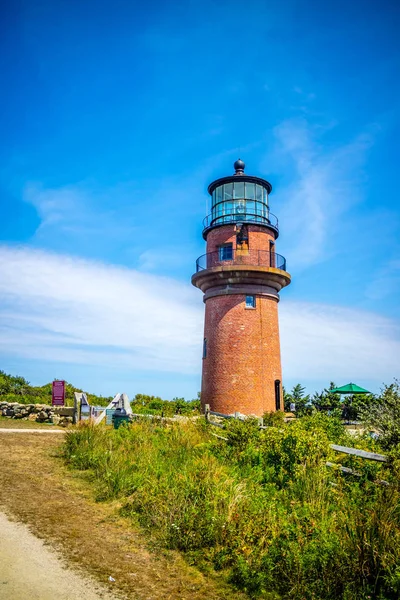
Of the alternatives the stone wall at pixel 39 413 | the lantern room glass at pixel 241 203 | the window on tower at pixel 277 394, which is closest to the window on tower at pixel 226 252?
the lantern room glass at pixel 241 203

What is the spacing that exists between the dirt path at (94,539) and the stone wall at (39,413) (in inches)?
437

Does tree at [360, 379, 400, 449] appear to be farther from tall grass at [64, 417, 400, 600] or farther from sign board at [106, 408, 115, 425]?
sign board at [106, 408, 115, 425]

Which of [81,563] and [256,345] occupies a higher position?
[256,345]

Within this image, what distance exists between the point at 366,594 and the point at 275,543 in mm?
1363

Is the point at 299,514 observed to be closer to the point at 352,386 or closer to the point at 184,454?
the point at 184,454

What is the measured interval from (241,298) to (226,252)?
2553 mm

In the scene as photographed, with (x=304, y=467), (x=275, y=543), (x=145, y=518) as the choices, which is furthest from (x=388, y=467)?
(x=145, y=518)

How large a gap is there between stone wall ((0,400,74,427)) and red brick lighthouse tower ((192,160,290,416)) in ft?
22.7

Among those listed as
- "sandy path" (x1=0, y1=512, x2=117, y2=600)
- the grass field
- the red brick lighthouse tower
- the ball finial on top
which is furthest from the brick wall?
"sandy path" (x1=0, y1=512, x2=117, y2=600)

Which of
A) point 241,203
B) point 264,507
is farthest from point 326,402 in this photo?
point 264,507

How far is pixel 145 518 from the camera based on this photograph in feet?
24.8

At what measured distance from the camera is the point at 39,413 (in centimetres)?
2259

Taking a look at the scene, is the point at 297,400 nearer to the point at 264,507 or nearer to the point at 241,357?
the point at 241,357

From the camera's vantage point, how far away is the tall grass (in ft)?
17.4
